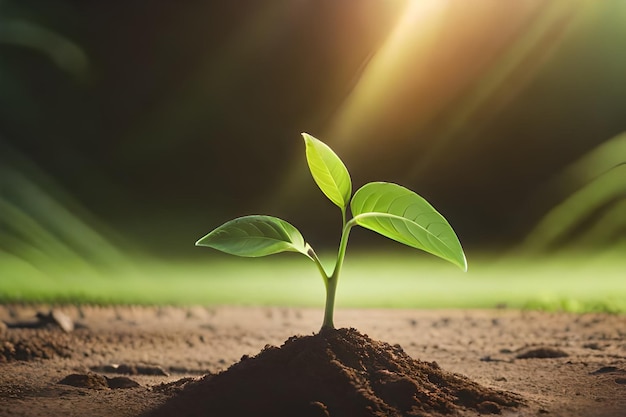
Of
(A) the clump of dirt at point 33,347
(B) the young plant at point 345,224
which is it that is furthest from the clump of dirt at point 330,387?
(A) the clump of dirt at point 33,347

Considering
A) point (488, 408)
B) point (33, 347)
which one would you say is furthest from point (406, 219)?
point (33, 347)

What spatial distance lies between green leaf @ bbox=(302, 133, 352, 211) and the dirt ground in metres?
0.47

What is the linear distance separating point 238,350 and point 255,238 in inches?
50.1

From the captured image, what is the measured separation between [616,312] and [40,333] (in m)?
2.60

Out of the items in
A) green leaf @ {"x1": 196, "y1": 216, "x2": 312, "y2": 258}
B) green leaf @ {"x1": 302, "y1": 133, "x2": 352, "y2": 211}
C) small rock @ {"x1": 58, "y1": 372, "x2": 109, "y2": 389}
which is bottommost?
small rock @ {"x1": 58, "y1": 372, "x2": 109, "y2": 389}

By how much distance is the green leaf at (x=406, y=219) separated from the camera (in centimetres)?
166

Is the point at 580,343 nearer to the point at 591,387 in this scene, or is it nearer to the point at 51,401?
the point at 591,387

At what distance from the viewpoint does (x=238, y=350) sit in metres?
2.91

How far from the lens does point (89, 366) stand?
2543mm

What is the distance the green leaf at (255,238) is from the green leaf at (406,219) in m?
0.16

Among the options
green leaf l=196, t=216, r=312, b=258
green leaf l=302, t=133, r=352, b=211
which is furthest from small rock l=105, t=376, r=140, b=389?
green leaf l=302, t=133, r=352, b=211

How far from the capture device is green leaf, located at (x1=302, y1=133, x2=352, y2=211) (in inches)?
69.8

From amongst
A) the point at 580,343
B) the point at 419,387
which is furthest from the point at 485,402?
the point at 580,343

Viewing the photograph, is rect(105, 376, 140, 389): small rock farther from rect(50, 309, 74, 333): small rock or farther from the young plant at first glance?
rect(50, 309, 74, 333): small rock
